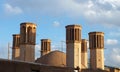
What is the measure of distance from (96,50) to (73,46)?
Result: 302 inches

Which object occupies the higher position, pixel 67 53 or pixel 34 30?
pixel 34 30

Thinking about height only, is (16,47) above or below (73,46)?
below

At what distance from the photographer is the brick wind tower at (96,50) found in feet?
206

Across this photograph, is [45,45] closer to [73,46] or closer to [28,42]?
[28,42]

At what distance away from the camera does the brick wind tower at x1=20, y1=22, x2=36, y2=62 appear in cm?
5850

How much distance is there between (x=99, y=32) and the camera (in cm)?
6444

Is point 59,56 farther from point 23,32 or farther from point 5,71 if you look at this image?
point 5,71

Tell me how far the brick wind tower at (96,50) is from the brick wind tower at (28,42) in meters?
12.2

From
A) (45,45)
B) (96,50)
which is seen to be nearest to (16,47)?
(45,45)

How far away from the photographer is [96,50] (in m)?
62.7

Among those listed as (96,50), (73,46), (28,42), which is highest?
(28,42)

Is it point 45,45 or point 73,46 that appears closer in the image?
point 73,46

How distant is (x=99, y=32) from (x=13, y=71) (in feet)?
160

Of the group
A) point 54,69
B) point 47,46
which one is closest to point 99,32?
point 47,46
